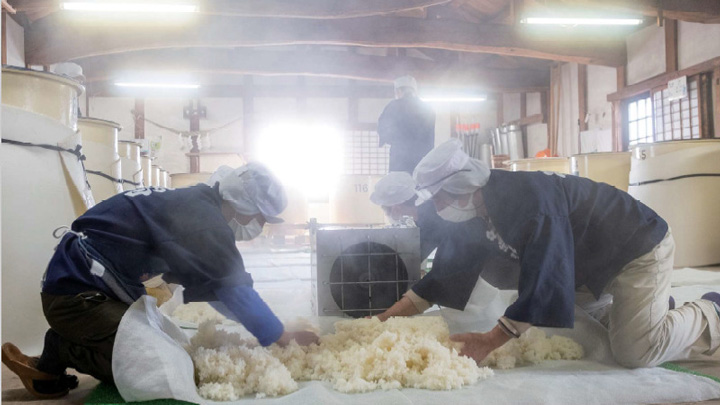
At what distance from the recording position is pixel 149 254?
65.9 inches

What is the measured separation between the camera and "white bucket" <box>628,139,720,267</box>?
4.60 m

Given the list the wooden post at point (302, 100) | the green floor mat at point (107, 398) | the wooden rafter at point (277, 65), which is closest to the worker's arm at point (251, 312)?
the green floor mat at point (107, 398)

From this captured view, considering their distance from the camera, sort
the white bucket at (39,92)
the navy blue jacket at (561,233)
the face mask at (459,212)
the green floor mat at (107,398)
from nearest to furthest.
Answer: the green floor mat at (107,398), the navy blue jacket at (561,233), the face mask at (459,212), the white bucket at (39,92)

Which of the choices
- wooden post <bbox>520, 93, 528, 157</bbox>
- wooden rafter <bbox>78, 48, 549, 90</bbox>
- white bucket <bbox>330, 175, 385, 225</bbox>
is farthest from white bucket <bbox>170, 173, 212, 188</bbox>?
wooden post <bbox>520, 93, 528, 157</bbox>

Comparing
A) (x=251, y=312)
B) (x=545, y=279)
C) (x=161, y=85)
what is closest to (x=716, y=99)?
(x=545, y=279)

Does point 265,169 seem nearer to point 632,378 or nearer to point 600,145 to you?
point 632,378

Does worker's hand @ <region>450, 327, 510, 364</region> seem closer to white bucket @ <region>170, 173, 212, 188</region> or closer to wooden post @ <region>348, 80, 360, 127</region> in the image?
white bucket @ <region>170, 173, 212, 188</region>

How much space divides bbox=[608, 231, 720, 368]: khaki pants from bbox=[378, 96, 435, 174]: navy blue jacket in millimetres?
2792

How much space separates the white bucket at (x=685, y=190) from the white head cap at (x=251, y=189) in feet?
12.5

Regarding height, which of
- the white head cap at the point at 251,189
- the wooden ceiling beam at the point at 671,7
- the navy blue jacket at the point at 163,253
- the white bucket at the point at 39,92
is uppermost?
the wooden ceiling beam at the point at 671,7

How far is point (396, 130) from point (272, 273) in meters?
1.63

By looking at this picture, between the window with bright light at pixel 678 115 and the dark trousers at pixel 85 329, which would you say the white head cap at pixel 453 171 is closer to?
the dark trousers at pixel 85 329

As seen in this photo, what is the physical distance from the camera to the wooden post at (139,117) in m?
10.3

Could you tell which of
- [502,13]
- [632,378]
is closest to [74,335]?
[632,378]
